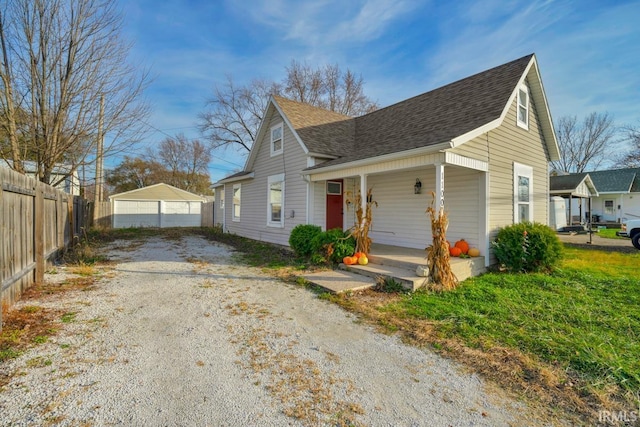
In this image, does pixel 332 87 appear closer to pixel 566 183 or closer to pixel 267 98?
pixel 267 98

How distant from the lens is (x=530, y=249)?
683 centimetres

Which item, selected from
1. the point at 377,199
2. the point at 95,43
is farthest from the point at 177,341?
the point at 95,43

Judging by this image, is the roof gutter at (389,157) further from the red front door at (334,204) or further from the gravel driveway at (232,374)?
the gravel driveway at (232,374)

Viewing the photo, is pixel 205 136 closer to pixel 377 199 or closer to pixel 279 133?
pixel 279 133

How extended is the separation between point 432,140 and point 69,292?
7424mm

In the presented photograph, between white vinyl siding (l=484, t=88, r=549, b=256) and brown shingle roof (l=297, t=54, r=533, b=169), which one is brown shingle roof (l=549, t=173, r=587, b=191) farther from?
brown shingle roof (l=297, t=54, r=533, b=169)

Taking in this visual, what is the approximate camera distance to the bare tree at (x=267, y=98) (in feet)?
79.4

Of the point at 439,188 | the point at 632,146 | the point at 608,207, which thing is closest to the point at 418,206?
the point at 439,188

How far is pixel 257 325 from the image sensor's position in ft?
13.1

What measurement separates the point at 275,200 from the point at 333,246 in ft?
15.2

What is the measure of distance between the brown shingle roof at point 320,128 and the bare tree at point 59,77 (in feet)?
14.8

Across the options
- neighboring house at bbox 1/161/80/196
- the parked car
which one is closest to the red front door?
neighboring house at bbox 1/161/80/196

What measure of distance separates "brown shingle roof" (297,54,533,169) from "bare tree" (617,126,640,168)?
25.3 metres

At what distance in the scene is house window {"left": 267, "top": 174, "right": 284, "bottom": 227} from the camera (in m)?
10.8
